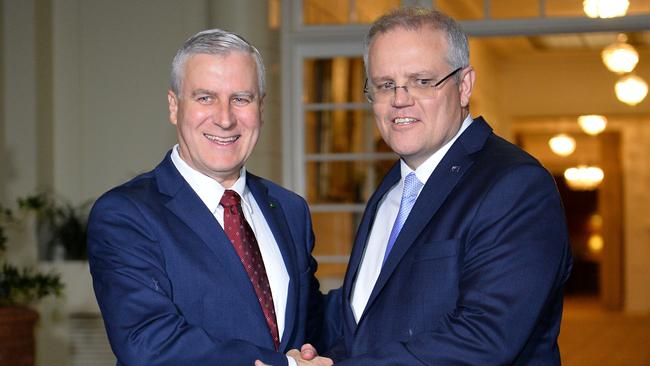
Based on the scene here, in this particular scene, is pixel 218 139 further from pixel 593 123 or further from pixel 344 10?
pixel 593 123

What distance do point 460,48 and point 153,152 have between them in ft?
13.3

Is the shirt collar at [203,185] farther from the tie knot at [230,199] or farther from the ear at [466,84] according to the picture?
the ear at [466,84]

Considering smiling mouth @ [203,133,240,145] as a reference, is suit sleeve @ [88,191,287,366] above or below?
below

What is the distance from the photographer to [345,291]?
2533 millimetres

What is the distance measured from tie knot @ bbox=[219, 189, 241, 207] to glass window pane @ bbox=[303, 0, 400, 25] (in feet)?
13.3

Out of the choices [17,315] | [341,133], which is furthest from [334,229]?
[17,315]

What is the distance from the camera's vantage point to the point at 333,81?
6.61 m

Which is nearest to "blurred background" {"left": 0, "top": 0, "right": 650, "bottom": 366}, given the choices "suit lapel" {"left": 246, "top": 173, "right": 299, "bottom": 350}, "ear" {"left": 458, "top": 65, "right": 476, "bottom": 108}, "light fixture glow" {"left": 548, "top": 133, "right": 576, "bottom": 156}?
"suit lapel" {"left": 246, "top": 173, "right": 299, "bottom": 350}

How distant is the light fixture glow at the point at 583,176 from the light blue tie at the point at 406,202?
45.3 feet

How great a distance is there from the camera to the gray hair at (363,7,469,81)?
90.4 inches

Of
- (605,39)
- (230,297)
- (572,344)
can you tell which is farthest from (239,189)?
(605,39)

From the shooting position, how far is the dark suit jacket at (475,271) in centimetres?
209

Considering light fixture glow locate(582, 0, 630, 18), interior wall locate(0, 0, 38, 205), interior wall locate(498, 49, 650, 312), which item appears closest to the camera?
interior wall locate(0, 0, 38, 205)

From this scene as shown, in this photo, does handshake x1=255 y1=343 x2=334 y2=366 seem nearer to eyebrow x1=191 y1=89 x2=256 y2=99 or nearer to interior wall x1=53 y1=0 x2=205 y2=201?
eyebrow x1=191 y1=89 x2=256 y2=99
